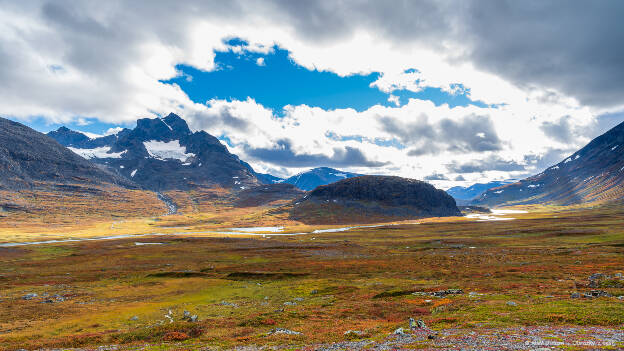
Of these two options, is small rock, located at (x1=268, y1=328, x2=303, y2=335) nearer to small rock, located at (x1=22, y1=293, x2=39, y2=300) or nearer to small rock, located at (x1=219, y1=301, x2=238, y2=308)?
small rock, located at (x1=219, y1=301, x2=238, y2=308)

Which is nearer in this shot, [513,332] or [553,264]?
[513,332]

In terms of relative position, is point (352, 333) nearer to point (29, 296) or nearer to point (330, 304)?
point (330, 304)

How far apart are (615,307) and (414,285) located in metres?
25.3

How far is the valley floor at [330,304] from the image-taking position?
84.1ft

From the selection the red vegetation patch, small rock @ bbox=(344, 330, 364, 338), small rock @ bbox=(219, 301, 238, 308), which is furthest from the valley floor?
small rock @ bbox=(219, 301, 238, 308)

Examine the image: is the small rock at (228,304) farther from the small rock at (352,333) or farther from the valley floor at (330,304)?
the small rock at (352,333)

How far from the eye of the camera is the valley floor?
2564 cm

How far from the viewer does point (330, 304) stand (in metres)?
42.3

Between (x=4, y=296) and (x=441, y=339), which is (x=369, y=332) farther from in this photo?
(x=4, y=296)

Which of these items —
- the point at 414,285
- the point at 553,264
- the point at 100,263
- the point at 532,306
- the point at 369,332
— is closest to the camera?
the point at 369,332

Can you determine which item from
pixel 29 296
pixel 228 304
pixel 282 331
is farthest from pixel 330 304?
pixel 29 296

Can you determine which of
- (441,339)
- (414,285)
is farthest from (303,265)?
(441,339)

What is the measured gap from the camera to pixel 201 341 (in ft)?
94.4

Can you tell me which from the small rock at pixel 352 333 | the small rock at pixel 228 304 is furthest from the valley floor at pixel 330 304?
the small rock at pixel 228 304
